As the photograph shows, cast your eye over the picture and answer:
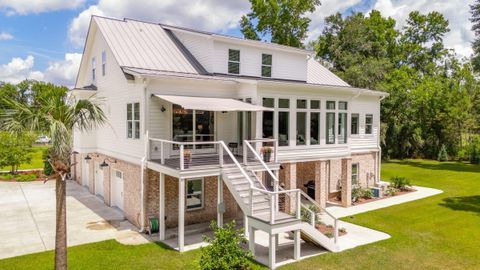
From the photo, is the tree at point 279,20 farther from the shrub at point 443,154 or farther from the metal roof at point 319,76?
the shrub at point 443,154

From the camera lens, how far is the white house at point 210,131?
14.8 m

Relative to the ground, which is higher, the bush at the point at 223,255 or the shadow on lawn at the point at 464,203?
the bush at the point at 223,255

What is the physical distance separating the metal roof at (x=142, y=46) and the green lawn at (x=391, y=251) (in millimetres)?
9301

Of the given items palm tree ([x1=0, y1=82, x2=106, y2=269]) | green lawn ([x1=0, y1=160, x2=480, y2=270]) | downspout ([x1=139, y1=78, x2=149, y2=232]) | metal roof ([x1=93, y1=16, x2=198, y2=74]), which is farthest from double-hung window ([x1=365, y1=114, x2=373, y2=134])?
palm tree ([x1=0, y1=82, x2=106, y2=269])

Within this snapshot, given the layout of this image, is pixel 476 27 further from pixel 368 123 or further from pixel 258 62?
pixel 258 62

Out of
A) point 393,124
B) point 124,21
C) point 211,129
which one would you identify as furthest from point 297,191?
point 393,124

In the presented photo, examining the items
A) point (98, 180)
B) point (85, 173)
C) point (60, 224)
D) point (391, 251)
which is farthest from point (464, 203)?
→ point (85, 173)

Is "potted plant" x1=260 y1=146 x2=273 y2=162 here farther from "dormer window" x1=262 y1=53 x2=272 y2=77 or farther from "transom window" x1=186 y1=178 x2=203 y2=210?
"dormer window" x1=262 y1=53 x2=272 y2=77

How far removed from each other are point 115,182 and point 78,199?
4240mm

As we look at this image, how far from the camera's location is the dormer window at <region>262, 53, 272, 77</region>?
21422 millimetres

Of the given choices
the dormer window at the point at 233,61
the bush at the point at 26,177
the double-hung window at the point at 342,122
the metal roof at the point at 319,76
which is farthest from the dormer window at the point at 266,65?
the bush at the point at 26,177

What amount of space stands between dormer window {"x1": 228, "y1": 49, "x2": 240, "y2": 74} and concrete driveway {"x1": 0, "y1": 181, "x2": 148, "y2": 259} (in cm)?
1010

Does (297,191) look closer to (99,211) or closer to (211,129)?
(211,129)

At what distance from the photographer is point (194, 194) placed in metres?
17.5
